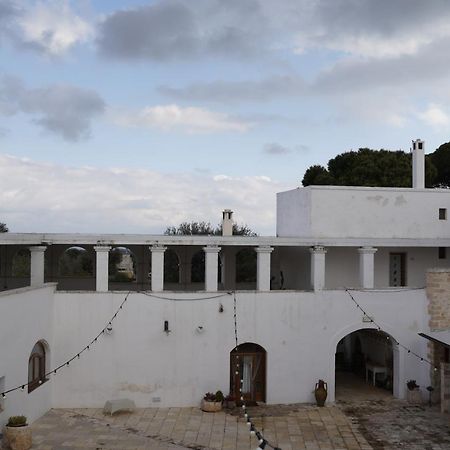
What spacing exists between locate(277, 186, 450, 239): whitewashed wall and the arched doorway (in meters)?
4.69

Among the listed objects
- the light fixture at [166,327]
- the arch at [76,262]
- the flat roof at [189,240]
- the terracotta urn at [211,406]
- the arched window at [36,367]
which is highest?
the flat roof at [189,240]

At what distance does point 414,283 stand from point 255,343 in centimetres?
714

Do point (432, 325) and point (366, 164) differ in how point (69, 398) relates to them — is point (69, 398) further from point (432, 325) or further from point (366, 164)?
point (366, 164)

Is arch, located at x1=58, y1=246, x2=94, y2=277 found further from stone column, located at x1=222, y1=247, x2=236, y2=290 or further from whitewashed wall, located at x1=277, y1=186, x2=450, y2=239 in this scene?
whitewashed wall, located at x1=277, y1=186, x2=450, y2=239

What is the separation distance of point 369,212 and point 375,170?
64.6 feet

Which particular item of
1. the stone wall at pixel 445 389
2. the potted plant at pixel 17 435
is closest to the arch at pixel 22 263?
the potted plant at pixel 17 435

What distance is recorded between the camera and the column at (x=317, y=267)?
1972cm

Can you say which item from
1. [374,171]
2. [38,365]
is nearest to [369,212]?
[38,365]

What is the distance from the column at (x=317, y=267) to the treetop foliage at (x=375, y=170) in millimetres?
20984

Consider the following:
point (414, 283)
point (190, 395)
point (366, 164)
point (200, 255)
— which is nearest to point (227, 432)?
point (190, 395)

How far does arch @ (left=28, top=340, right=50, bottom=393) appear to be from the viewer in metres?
17.2

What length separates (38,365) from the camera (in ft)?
58.7

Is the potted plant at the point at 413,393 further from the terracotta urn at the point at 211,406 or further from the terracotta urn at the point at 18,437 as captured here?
the terracotta urn at the point at 18,437

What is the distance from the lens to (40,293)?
17609 millimetres
